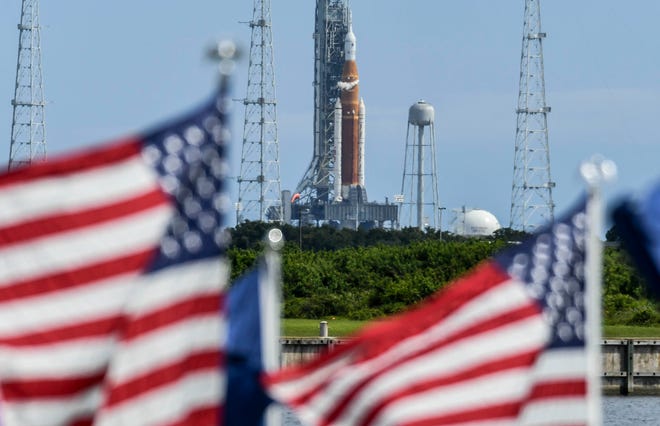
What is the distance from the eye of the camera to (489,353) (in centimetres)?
986

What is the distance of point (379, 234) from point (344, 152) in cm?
4551

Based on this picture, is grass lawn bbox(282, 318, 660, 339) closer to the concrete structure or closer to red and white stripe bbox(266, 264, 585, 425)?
the concrete structure

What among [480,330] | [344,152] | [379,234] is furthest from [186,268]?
[344,152]

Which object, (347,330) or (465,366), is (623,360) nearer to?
(347,330)

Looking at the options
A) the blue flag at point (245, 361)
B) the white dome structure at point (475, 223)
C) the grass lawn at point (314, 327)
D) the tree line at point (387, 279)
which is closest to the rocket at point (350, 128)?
the white dome structure at point (475, 223)

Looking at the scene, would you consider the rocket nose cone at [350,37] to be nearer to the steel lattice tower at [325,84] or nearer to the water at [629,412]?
the steel lattice tower at [325,84]

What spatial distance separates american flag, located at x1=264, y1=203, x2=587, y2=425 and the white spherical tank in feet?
458

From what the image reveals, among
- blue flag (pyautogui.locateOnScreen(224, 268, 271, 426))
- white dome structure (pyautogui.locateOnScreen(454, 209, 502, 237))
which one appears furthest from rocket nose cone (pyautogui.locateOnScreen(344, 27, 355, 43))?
blue flag (pyautogui.locateOnScreen(224, 268, 271, 426))

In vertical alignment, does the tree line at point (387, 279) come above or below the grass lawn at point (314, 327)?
above

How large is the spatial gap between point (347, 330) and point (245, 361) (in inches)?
1760

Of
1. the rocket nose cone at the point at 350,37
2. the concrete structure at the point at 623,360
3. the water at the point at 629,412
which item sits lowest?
the water at the point at 629,412

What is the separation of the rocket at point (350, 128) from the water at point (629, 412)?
119014 mm

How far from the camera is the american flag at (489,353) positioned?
973 centimetres

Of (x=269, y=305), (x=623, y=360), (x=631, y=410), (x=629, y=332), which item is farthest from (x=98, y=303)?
(x=629, y=332)
